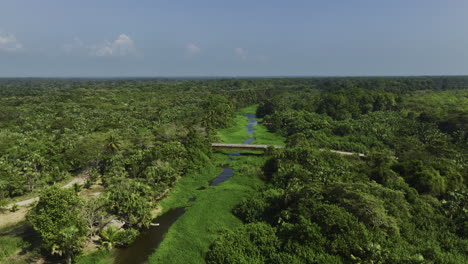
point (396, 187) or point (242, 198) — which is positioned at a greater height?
point (396, 187)

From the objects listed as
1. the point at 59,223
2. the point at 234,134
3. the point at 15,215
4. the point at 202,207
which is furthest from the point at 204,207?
the point at 234,134

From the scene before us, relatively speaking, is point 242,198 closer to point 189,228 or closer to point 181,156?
point 189,228

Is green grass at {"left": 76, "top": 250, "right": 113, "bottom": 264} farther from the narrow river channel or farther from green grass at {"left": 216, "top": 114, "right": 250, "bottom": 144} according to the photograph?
green grass at {"left": 216, "top": 114, "right": 250, "bottom": 144}

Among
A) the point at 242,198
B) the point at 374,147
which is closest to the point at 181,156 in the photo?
A: the point at 242,198

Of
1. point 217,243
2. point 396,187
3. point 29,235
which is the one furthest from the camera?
point 396,187

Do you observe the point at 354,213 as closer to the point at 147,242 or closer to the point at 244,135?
the point at 147,242

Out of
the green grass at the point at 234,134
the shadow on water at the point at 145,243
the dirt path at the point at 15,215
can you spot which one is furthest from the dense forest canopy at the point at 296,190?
the green grass at the point at 234,134

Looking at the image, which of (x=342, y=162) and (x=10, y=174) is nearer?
(x=10, y=174)
